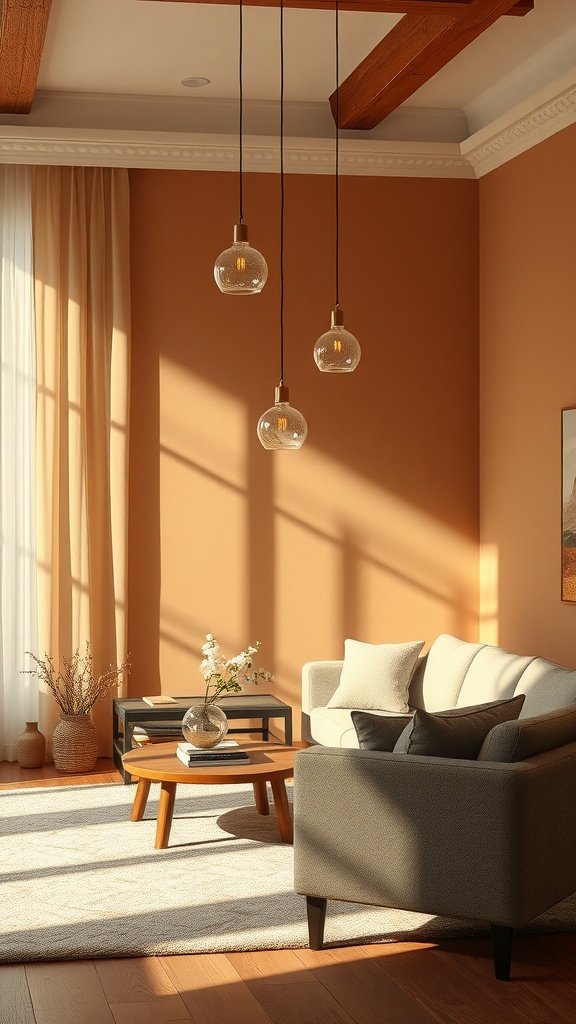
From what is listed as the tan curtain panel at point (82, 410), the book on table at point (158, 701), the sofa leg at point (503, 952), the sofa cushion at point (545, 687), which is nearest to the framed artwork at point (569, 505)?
the sofa cushion at point (545, 687)

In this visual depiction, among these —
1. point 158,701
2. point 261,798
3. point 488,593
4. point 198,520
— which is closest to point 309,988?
point 261,798

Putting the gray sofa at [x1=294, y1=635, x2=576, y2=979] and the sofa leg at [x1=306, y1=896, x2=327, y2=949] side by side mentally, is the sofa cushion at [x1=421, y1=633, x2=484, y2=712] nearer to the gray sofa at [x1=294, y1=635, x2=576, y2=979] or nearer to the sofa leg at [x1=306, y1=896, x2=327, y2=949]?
the gray sofa at [x1=294, y1=635, x2=576, y2=979]

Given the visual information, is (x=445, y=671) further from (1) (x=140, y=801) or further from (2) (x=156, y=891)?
(2) (x=156, y=891)

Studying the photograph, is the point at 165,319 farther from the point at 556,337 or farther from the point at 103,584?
the point at 556,337

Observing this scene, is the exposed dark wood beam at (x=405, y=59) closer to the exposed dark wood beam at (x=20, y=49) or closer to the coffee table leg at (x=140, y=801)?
the exposed dark wood beam at (x=20, y=49)

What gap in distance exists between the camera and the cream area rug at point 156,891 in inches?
169

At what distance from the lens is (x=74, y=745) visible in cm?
730

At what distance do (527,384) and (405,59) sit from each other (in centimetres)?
215

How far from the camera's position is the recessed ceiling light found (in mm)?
7309

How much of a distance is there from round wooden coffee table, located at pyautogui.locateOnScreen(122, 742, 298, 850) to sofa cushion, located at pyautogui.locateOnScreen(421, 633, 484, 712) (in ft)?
3.47

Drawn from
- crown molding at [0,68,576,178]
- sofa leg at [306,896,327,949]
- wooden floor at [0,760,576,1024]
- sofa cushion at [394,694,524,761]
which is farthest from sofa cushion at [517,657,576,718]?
crown molding at [0,68,576,178]

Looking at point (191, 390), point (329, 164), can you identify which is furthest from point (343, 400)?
point (329, 164)

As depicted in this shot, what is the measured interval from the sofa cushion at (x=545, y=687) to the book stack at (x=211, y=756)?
4.53 feet

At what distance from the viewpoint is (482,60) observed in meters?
6.98
